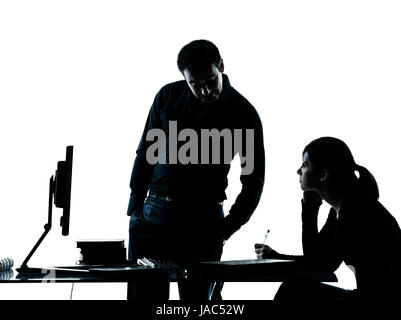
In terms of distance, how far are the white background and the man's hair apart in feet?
4.83

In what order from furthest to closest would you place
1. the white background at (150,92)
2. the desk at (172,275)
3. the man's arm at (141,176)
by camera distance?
the white background at (150,92) → the man's arm at (141,176) → the desk at (172,275)

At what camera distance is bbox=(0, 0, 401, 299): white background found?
3.87 metres

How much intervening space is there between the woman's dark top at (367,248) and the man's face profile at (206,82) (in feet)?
2.27

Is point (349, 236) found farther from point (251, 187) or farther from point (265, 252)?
point (251, 187)

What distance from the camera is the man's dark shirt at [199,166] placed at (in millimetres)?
2473

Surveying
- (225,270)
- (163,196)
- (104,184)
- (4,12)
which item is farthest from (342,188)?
(4,12)

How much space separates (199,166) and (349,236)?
2.36 ft

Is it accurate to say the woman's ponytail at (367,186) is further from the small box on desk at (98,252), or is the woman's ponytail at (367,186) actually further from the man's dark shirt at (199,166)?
the small box on desk at (98,252)

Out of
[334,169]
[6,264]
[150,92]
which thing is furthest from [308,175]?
[150,92]

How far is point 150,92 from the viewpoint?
155 inches

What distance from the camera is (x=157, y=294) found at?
195 cm

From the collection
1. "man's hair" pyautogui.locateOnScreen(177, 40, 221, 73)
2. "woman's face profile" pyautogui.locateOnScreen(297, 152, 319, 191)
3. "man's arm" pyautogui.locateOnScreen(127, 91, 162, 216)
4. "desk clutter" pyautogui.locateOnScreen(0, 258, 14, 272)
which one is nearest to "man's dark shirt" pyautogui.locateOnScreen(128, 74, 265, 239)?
"man's arm" pyautogui.locateOnScreen(127, 91, 162, 216)

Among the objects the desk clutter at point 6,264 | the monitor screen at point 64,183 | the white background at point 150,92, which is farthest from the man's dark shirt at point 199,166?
the white background at point 150,92

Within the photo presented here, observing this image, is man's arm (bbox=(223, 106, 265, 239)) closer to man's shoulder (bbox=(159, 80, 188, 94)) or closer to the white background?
man's shoulder (bbox=(159, 80, 188, 94))
